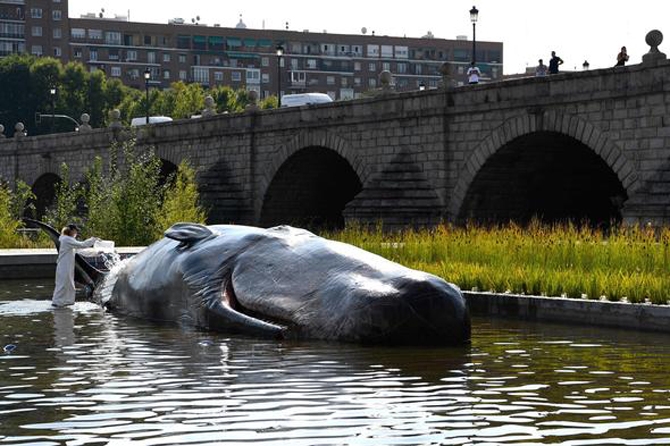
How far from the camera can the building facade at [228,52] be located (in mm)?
126812

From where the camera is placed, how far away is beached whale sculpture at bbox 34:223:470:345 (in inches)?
465

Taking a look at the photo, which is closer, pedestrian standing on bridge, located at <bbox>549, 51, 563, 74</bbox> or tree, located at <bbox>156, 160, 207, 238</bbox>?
tree, located at <bbox>156, 160, 207, 238</bbox>

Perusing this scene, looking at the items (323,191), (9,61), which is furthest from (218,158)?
(9,61)

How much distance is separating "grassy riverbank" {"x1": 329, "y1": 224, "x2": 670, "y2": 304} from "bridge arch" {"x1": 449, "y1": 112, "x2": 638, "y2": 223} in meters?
10.6

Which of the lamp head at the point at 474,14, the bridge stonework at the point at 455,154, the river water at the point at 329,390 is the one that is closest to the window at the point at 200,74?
the bridge stonework at the point at 455,154

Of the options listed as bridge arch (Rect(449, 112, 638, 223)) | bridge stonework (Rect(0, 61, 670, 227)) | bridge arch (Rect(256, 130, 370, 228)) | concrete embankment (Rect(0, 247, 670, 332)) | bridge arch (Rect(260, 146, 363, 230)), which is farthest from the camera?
bridge arch (Rect(260, 146, 363, 230))

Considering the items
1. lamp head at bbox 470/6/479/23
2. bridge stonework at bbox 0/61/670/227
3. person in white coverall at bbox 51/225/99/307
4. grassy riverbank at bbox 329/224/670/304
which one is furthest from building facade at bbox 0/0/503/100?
person in white coverall at bbox 51/225/99/307

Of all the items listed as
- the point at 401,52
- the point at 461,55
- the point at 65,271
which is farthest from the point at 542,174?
the point at 461,55

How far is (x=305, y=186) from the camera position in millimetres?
47156

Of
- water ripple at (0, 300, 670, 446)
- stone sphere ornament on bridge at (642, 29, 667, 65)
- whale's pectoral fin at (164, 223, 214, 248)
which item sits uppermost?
stone sphere ornament on bridge at (642, 29, 667, 65)

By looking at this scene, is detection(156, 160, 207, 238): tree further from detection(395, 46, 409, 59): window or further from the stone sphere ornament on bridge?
detection(395, 46, 409, 59): window

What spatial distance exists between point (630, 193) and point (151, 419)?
867 inches

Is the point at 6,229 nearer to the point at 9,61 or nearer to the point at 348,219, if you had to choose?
the point at 348,219

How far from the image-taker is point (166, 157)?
52.4 meters
